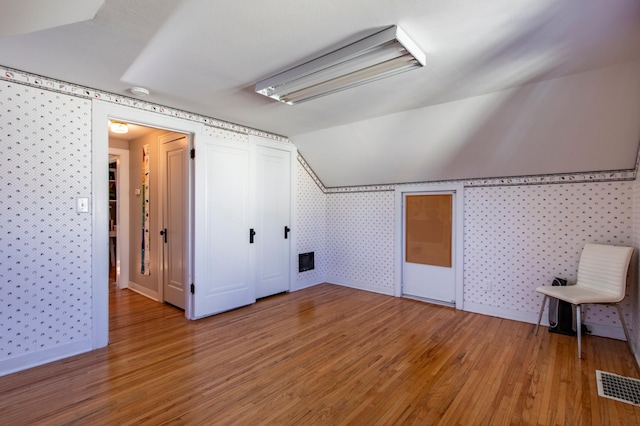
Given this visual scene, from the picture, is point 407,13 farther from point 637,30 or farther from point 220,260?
point 220,260

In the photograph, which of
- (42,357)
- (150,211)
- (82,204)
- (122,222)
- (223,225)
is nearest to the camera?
(42,357)

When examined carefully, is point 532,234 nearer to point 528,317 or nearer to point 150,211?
point 528,317

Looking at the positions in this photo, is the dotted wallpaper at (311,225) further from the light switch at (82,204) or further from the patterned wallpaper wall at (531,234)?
the light switch at (82,204)

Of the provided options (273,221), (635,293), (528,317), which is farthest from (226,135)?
(635,293)

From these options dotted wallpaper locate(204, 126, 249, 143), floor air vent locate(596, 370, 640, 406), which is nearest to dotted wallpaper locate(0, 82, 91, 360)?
dotted wallpaper locate(204, 126, 249, 143)

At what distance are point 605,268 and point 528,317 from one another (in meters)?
0.98

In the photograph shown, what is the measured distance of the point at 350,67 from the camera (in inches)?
88.5

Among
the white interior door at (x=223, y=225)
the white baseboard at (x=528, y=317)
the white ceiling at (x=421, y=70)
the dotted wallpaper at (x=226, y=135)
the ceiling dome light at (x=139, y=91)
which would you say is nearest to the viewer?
the white ceiling at (x=421, y=70)

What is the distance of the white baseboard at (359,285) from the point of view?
4.74m

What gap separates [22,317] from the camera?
2477 mm

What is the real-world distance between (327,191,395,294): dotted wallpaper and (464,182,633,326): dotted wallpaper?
1148 millimetres

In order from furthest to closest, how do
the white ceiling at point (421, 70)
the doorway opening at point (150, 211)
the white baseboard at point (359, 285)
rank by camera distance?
the white baseboard at point (359, 285)
the doorway opening at point (150, 211)
the white ceiling at point (421, 70)

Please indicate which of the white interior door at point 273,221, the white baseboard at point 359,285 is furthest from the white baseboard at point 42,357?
the white baseboard at point 359,285

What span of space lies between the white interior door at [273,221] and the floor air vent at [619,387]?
3600 millimetres
